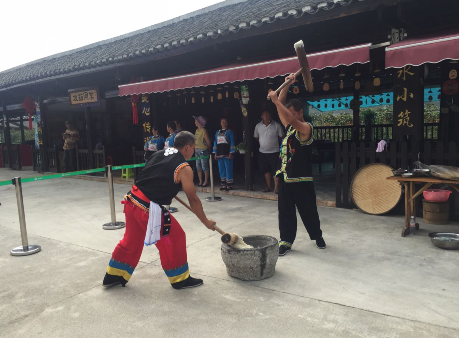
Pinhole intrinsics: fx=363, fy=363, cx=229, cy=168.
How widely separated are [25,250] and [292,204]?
10.9 ft

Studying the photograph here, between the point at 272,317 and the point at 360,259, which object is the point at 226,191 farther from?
the point at 272,317

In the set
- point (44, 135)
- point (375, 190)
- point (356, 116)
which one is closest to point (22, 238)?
point (375, 190)

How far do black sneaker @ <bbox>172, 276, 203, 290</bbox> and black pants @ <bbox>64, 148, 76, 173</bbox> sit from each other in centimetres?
935

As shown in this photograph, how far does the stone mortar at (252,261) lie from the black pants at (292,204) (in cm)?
67

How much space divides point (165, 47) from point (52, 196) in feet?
14.0

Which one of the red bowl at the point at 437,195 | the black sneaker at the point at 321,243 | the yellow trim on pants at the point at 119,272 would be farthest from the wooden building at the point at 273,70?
the yellow trim on pants at the point at 119,272

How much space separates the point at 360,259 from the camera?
152 inches

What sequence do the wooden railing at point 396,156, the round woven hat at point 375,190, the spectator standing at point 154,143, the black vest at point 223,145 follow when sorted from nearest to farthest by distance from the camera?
the wooden railing at point 396,156 < the round woven hat at point 375,190 < the black vest at point 223,145 < the spectator standing at point 154,143

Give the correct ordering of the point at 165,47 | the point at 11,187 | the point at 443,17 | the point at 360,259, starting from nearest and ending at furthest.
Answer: the point at 360,259 < the point at 443,17 < the point at 165,47 < the point at 11,187

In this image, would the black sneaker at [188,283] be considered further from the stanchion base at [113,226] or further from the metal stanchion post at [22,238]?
the stanchion base at [113,226]

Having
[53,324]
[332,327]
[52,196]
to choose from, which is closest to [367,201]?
[332,327]

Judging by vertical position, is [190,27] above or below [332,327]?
above

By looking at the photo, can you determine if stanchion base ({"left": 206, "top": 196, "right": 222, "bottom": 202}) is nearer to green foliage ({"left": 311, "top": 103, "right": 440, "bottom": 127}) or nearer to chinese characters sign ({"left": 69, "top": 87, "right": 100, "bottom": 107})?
chinese characters sign ({"left": 69, "top": 87, "right": 100, "bottom": 107})

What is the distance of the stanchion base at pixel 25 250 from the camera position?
14.6ft
